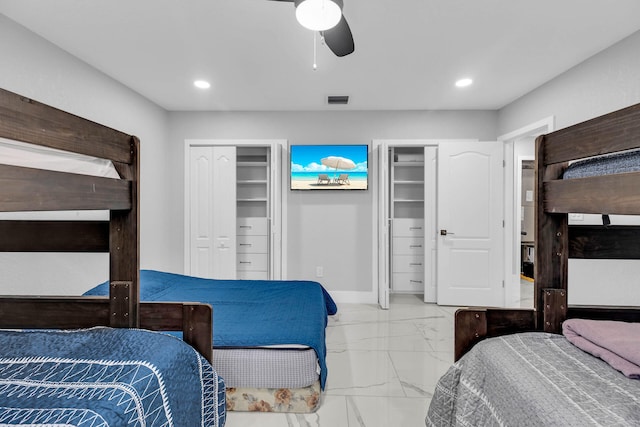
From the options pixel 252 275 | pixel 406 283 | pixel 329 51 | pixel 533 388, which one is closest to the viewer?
pixel 533 388

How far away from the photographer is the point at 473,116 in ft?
13.2

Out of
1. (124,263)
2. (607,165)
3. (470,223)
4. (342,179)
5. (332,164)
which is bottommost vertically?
(124,263)

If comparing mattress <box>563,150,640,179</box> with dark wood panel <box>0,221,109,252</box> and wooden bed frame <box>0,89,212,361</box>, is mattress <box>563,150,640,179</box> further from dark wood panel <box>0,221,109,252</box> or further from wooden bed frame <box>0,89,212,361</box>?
dark wood panel <box>0,221,109,252</box>

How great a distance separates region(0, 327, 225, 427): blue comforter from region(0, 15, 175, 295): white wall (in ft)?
4.05

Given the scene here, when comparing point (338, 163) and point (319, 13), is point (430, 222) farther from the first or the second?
point (319, 13)

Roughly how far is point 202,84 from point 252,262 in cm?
235

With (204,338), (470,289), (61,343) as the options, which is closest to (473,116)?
(470,289)

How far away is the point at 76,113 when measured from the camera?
259 centimetres

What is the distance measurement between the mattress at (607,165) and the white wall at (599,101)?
5.63 feet

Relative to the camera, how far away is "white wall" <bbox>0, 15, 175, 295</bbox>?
2119mm

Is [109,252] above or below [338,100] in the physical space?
below

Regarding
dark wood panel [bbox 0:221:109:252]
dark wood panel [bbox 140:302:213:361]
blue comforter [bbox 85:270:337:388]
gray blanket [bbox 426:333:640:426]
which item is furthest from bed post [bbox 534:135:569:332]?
dark wood panel [bbox 0:221:109:252]

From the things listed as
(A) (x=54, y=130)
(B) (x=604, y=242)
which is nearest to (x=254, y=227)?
(A) (x=54, y=130)

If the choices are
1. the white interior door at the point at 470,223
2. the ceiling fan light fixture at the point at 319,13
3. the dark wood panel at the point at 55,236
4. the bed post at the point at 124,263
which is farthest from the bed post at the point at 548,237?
the white interior door at the point at 470,223
